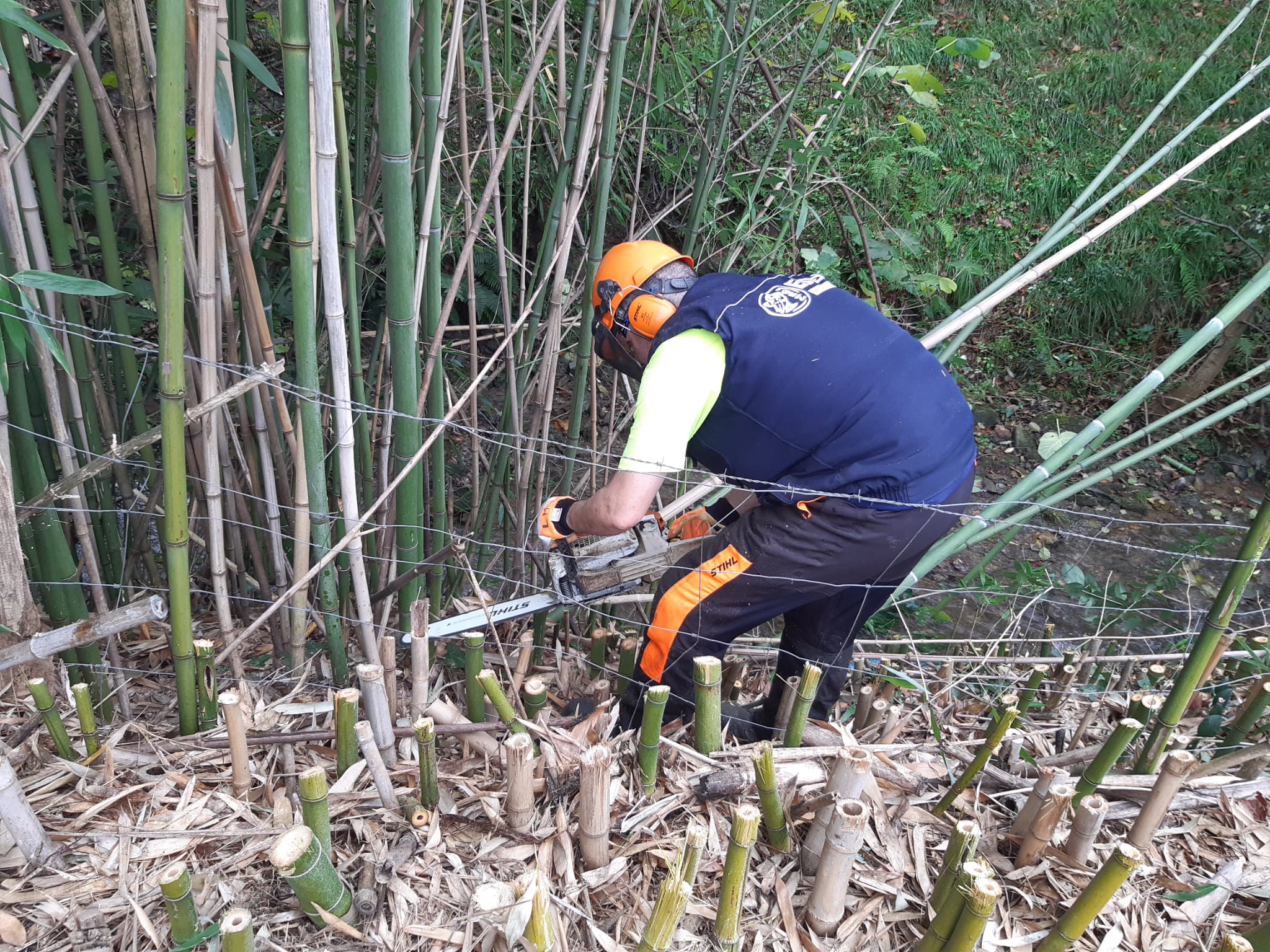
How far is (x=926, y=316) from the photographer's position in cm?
540

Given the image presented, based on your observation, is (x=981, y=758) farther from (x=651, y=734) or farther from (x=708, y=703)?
(x=651, y=734)

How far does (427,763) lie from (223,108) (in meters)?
1.17

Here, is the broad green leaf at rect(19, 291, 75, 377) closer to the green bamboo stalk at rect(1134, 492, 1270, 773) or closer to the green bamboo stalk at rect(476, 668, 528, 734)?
the green bamboo stalk at rect(476, 668, 528, 734)

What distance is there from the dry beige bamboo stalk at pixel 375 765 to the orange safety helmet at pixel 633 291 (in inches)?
39.2

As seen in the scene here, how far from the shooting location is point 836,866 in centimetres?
134

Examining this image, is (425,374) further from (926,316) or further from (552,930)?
(926,316)

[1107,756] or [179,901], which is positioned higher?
[179,901]

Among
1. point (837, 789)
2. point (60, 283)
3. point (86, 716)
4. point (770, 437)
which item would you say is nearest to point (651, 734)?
point (837, 789)

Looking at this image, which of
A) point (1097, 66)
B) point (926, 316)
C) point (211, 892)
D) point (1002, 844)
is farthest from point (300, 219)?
point (1097, 66)

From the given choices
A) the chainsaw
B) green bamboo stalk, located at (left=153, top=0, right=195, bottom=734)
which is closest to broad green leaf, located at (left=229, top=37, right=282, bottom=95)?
green bamboo stalk, located at (left=153, top=0, right=195, bottom=734)

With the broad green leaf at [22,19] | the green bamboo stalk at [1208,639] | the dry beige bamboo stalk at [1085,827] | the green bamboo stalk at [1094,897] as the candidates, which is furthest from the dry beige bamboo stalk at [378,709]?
the green bamboo stalk at [1208,639]

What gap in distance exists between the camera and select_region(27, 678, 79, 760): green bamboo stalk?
4.79 ft

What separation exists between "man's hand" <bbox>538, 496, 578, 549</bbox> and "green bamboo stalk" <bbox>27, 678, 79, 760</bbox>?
990 mm

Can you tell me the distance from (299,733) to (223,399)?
2.43ft
